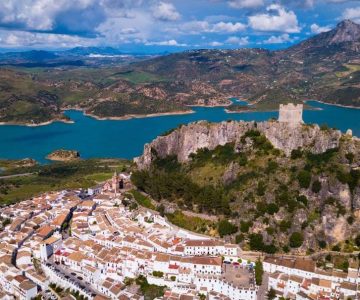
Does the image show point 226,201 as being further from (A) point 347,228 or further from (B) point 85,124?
(B) point 85,124

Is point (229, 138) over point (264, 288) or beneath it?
over

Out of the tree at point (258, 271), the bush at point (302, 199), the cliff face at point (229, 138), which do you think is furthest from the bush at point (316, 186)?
the tree at point (258, 271)

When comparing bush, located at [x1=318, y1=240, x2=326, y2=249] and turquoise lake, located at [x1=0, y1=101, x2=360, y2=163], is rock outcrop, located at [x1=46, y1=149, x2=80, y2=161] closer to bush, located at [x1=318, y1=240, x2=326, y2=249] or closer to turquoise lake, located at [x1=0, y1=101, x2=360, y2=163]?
turquoise lake, located at [x1=0, y1=101, x2=360, y2=163]

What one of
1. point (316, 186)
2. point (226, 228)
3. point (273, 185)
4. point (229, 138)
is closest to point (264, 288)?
point (226, 228)

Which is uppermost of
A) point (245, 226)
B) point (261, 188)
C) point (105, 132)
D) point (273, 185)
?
point (273, 185)

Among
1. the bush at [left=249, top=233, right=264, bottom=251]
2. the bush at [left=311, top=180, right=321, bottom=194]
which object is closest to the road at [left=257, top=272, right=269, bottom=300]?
the bush at [left=249, top=233, right=264, bottom=251]

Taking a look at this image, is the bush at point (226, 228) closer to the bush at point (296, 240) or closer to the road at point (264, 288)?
the bush at point (296, 240)

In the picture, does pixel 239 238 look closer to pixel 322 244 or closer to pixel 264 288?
pixel 264 288
